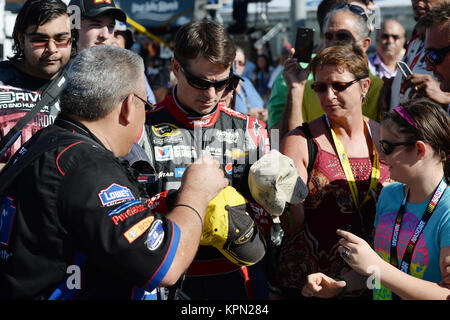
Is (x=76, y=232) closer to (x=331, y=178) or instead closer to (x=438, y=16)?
(x=331, y=178)

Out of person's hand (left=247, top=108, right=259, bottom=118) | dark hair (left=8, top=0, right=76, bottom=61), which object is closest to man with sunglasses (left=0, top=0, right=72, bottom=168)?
dark hair (left=8, top=0, right=76, bottom=61)

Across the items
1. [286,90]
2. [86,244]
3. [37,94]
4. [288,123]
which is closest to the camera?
[86,244]

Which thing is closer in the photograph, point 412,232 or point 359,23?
point 412,232

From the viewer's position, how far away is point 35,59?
337 cm

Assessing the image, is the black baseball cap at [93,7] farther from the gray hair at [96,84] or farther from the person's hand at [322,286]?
the person's hand at [322,286]

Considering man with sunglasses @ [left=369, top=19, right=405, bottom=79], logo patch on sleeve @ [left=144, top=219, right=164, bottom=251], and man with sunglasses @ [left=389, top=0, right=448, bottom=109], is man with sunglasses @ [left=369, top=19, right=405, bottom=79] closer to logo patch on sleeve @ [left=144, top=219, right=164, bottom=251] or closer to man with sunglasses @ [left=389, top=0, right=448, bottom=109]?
man with sunglasses @ [left=389, top=0, right=448, bottom=109]

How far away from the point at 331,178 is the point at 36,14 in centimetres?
224

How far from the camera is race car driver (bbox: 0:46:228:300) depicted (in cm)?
178

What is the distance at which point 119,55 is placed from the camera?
209 cm

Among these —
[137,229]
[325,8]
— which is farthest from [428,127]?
[325,8]

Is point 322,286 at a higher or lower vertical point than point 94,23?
lower
